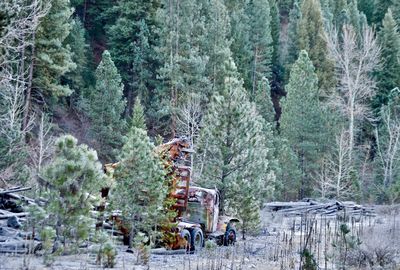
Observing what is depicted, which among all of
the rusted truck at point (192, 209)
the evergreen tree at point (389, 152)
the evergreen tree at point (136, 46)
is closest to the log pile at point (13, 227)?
the rusted truck at point (192, 209)

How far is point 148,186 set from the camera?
1562cm

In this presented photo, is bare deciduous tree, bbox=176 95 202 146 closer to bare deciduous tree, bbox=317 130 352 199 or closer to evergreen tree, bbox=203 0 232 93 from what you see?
evergreen tree, bbox=203 0 232 93

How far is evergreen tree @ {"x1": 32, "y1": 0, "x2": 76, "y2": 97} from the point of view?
111 feet

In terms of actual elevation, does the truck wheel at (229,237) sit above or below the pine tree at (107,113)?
below

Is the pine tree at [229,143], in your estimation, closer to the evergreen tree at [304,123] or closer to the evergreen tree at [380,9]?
the evergreen tree at [304,123]

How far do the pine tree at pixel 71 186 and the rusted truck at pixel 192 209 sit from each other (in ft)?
17.2

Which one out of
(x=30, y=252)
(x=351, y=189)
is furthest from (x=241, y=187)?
(x=351, y=189)

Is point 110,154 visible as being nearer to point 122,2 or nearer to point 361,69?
point 122,2

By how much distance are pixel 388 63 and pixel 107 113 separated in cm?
2602

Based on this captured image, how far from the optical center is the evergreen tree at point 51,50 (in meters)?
33.8

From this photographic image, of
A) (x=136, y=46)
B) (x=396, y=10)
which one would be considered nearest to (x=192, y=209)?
(x=136, y=46)

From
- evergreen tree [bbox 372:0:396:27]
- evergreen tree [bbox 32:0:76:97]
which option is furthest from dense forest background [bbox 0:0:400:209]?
evergreen tree [bbox 372:0:396:27]

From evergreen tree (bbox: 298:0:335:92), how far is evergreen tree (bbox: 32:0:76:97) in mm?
25377

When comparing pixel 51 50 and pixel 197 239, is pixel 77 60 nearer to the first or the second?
pixel 51 50
